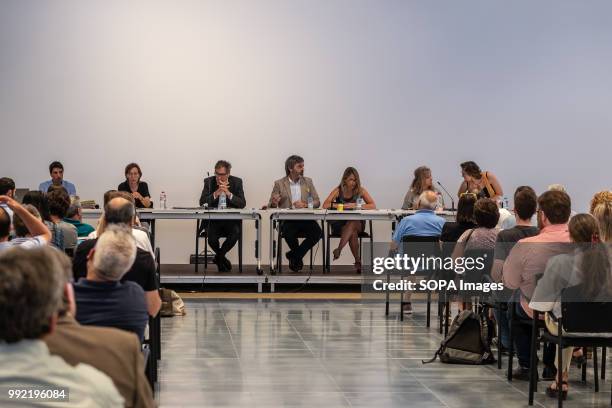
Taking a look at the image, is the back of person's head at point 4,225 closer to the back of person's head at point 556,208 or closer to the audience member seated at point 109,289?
the audience member seated at point 109,289

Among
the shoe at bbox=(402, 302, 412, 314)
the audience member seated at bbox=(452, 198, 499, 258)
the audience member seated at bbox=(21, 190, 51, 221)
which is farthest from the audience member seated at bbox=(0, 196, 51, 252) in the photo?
the shoe at bbox=(402, 302, 412, 314)

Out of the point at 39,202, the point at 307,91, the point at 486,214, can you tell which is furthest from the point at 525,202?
the point at 307,91

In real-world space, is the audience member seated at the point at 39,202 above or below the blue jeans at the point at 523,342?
above

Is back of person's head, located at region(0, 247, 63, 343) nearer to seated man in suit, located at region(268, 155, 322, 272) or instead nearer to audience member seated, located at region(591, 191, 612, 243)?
audience member seated, located at region(591, 191, 612, 243)

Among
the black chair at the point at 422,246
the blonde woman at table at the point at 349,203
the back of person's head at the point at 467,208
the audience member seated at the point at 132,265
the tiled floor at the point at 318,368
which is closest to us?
the audience member seated at the point at 132,265

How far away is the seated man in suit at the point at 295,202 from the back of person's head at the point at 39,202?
438 cm

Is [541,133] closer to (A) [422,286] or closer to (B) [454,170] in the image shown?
(B) [454,170]

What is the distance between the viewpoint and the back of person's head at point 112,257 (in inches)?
119

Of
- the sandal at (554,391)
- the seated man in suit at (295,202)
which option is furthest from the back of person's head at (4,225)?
the seated man in suit at (295,202)

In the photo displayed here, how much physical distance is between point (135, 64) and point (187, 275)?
2.89 meters

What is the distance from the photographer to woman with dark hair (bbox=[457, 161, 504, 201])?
9.36m

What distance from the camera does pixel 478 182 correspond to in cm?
951

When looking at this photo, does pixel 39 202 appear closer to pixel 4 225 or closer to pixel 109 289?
pixel 4 225

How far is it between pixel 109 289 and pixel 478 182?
690 centimetres
